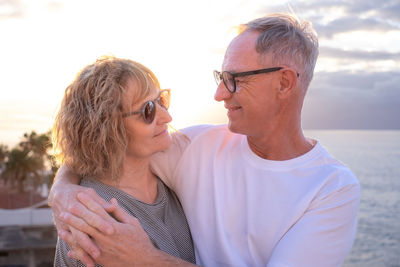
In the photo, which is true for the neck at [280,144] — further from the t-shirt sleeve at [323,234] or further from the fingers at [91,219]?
the fingers at [91,219]

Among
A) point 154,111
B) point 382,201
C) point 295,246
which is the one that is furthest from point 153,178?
point 382,201

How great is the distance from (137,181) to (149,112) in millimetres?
505

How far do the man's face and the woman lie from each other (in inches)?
19.5

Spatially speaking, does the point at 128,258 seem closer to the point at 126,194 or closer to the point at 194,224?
the point at 126,194

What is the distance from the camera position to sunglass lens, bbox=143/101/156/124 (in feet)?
9.46

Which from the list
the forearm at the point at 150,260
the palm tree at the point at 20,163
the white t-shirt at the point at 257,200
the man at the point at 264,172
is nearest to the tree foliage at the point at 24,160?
the palm tree at the point at 20,163

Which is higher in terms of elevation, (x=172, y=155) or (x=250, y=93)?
(x=250, y=93)

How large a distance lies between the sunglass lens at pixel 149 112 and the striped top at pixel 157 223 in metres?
0.50

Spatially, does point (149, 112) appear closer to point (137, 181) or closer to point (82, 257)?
point (137, 181)

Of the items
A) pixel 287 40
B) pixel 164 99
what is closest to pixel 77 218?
pixel 164 99

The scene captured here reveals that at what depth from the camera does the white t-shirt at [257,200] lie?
267 cm

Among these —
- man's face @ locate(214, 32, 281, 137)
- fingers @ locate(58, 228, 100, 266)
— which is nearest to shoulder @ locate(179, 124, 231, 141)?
man's face @ locate(214, 32, 281, 137)

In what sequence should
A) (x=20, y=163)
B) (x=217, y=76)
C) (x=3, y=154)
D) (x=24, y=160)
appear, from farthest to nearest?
(x=3, y=154), (x=20, y=163), (x=24, y=160), (x=217, y=76)

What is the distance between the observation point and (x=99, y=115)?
271 centimetres
